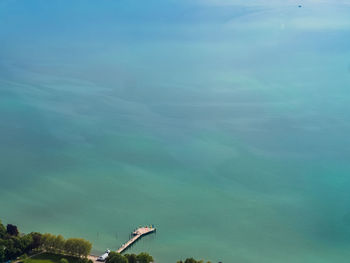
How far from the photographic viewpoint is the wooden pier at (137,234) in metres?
8.86

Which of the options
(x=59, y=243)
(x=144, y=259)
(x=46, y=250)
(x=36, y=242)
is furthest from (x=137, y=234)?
(x=36, y=242)

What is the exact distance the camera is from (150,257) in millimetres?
7969

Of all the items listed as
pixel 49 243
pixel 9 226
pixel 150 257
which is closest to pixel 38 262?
pixel 49 243

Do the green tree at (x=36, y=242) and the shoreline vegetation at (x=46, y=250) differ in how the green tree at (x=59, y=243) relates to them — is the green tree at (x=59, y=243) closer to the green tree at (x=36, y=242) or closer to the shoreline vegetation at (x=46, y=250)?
the shoreline vegetation at (x=46, y=250)

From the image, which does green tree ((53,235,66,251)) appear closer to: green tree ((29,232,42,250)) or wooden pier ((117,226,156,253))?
green tree ((29,232,42,250))

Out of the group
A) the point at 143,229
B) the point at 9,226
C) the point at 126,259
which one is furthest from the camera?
the point at 143,229

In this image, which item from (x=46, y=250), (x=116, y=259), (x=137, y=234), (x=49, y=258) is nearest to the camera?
(x=116, y=259)

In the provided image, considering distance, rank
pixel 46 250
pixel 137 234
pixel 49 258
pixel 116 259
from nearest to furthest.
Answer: pixel 116 259 < pixel 49 258 < pixel 46 250 < pixel 137 234

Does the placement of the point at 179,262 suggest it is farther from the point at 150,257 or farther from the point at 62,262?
the point at 62,262

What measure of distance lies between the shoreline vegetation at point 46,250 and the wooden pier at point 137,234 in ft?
2.10

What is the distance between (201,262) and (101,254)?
1756 mm

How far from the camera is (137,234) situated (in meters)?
9.12

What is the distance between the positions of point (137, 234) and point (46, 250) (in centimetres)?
156

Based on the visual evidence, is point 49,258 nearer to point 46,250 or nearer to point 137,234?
point 46,250
